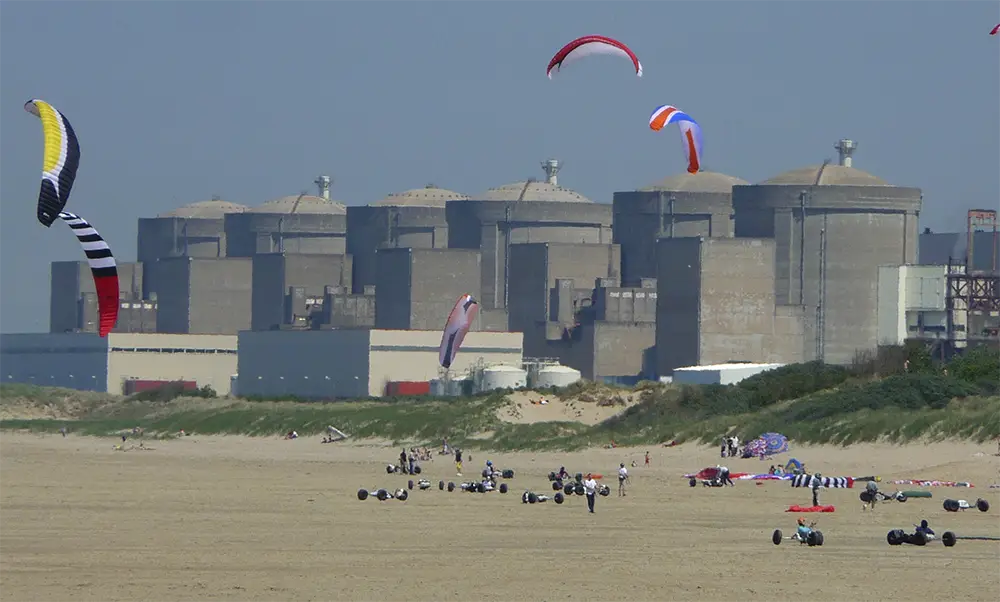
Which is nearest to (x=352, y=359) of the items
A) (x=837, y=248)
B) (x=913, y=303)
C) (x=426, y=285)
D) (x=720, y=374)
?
(x=426, y=285)

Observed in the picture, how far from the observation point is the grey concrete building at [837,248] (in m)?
84.2

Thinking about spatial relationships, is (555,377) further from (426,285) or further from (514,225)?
(514,225)

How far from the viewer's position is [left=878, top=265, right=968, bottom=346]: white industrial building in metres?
63.2

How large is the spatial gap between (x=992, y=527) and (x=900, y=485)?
618 cm

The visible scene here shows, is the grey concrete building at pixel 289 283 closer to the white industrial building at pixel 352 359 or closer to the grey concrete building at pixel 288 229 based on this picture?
the grey concrete building at pixel 288 229

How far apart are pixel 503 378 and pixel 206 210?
50.6 metres

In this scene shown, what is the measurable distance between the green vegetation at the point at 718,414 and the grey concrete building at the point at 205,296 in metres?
44.3

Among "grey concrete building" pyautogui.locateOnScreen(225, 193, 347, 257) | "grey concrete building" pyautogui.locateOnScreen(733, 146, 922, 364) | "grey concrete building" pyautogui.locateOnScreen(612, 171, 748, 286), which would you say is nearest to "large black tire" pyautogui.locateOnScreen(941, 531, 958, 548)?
"grey concrete building" pyautogui.locateOnScreen(733, 146, 922, 364)

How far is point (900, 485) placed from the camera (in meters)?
26.6

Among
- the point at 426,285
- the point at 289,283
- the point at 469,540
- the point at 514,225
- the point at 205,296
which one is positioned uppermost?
the point at 514,225

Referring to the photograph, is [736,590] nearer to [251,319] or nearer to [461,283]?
[461,283]

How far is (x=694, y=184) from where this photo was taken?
97.8 m

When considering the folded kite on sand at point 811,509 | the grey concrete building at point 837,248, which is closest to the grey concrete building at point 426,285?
the grey concrete building at point 837,248

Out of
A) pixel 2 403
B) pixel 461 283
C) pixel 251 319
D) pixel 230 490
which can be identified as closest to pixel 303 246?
pixel 251 319
